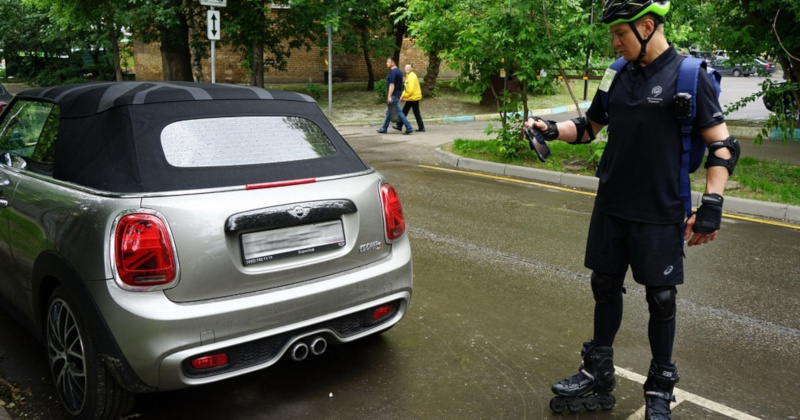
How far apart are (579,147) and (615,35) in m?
9.73

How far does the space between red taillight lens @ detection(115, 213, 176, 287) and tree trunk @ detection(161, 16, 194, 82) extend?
62.2 feet

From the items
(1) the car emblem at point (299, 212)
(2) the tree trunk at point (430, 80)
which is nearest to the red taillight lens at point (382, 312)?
(1) the car emblem at point (299, 212)

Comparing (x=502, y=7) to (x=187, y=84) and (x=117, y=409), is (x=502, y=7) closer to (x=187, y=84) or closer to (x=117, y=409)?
(x=187, y=84)

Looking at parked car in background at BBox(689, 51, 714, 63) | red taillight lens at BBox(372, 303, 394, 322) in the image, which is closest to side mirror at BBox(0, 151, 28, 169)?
red taillight lens at BBox(372, 303, 394, 322)

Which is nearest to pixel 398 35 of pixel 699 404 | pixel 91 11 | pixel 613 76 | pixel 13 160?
pixel 91 11

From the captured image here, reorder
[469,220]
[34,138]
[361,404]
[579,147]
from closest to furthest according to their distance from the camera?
[361,404] < [34,138] < [469,220] < [579,147]

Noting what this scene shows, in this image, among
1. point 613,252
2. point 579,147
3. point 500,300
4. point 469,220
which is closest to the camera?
point 613,252

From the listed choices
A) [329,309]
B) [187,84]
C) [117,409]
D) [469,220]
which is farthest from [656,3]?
[469,220]

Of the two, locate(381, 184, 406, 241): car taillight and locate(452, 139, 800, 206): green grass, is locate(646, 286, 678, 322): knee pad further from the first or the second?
locate(452, 139, 800, 206): green grass

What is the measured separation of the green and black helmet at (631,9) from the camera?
9.86 ft

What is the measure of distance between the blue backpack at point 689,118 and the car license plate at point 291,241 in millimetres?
1645

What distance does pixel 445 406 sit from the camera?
352 centimetres

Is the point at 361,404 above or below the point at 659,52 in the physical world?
below

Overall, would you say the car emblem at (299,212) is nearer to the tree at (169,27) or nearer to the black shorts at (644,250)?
the black shorts at (644,250)
